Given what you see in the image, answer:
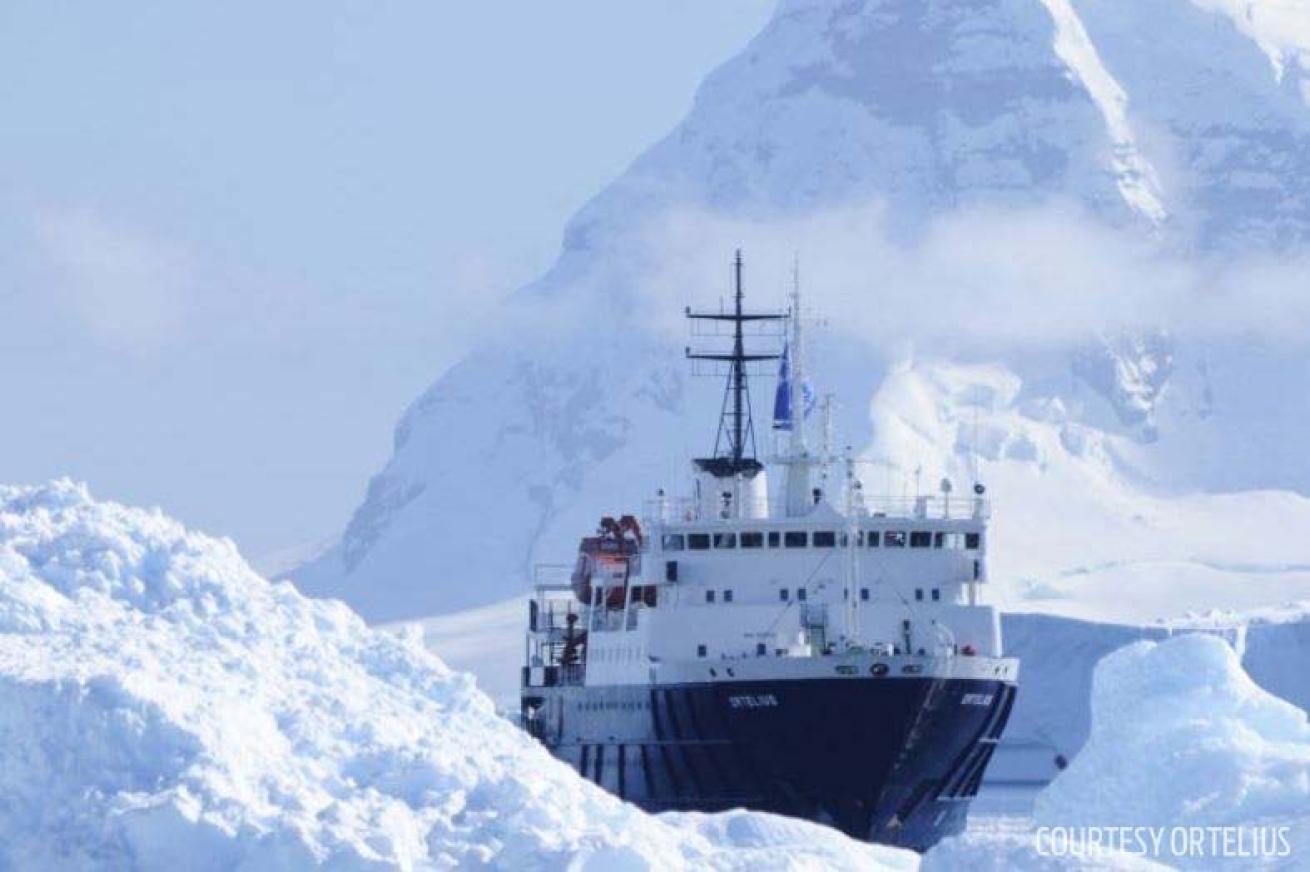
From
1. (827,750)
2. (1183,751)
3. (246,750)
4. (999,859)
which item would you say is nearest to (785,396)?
(827,750)

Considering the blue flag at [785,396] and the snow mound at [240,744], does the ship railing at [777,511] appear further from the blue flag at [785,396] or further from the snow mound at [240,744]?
the snow mound at [240,744]

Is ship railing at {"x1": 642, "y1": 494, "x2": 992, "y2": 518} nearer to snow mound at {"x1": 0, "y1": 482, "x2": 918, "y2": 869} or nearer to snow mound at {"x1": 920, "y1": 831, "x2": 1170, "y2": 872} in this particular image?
snow mound at {"x1": 0, "y1": 482, "x2": 918, "y2": 869}

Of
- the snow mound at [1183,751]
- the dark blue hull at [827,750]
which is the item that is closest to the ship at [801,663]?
the dark blue hull at [827,750]

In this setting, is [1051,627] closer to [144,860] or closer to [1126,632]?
[1126,632]

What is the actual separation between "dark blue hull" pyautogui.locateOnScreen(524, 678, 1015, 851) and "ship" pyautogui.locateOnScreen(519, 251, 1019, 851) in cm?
4

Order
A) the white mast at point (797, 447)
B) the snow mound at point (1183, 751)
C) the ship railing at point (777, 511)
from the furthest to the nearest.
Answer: the white mast at point (797, 447), the ship railing at point (777, 511), the snow mound at point (1183, 751)

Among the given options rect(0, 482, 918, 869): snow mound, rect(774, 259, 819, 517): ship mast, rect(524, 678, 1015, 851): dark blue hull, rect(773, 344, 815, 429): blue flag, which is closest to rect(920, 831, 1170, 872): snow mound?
rect(0, 482, 918, 869): snow mound

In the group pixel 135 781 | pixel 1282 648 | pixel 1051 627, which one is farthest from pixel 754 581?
pixel 1051 627

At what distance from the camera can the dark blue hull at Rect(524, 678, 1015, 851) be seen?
60.3 meters

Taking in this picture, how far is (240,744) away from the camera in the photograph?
38.2 metres

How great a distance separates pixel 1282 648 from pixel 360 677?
7424cm

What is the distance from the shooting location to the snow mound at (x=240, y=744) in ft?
121

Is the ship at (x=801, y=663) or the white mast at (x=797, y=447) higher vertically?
the white mast at (x=797, y=447)

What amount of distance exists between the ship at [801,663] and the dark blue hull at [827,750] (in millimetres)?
35
